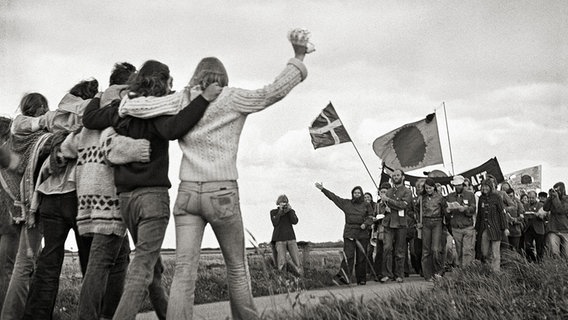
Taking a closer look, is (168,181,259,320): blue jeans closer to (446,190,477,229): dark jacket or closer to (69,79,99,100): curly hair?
(69,79,99,100): curly hair

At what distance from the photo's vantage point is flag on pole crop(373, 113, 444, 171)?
1998cm

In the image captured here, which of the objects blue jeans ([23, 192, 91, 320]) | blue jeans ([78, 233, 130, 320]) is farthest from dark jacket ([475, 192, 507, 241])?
blue jeans ([78, 233, 130, 320])

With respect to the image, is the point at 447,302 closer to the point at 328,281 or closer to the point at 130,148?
the point at 130,148

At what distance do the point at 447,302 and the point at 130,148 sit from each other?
2712 millimetres

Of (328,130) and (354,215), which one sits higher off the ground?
(328,130)

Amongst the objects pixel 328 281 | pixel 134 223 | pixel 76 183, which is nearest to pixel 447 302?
pixel 134 223

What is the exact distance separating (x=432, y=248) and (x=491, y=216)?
58.5 inches

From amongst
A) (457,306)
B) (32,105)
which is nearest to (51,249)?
(32,105)

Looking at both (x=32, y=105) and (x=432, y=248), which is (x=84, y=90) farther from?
(x=432, y=248)

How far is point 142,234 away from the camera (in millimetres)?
5059

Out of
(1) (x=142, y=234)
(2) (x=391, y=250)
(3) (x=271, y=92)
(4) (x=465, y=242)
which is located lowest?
(2) (x=391, y=250)

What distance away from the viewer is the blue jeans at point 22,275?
5930mm

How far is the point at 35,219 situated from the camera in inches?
239

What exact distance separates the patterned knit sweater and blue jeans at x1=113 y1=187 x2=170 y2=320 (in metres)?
0.26
